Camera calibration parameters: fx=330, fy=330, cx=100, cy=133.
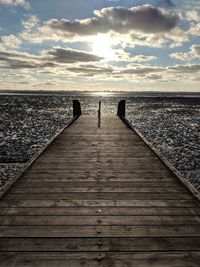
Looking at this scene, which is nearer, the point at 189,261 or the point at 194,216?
the point at 189,261

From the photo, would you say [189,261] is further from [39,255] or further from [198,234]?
[39,255]

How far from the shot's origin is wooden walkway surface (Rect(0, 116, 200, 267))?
4.25 m

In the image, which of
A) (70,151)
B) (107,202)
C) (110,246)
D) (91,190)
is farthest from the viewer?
(70,151)

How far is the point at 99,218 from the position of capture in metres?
5.38

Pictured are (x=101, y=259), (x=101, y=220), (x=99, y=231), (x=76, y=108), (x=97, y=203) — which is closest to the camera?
(x=101, y=259)

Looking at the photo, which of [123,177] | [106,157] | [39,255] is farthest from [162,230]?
[106,157]

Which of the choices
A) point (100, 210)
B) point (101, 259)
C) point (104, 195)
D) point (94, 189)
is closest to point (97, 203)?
point (100, 210)

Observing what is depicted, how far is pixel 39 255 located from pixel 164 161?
220 inches

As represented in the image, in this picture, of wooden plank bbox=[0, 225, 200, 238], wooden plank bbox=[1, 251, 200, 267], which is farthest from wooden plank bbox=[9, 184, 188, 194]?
wooden plank bbox=[1, 251, 200, 267]

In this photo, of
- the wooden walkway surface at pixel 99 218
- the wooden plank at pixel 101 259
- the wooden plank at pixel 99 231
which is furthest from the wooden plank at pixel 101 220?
the wooden plank at pixel 101 259

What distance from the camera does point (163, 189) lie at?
691cm

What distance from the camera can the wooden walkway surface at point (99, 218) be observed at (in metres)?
4.25

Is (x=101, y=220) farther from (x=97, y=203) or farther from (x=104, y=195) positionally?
(x=104, y=195)

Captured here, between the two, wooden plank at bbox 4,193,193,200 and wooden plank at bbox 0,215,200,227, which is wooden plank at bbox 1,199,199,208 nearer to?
wooden plank at bbox 4,193,193,200
